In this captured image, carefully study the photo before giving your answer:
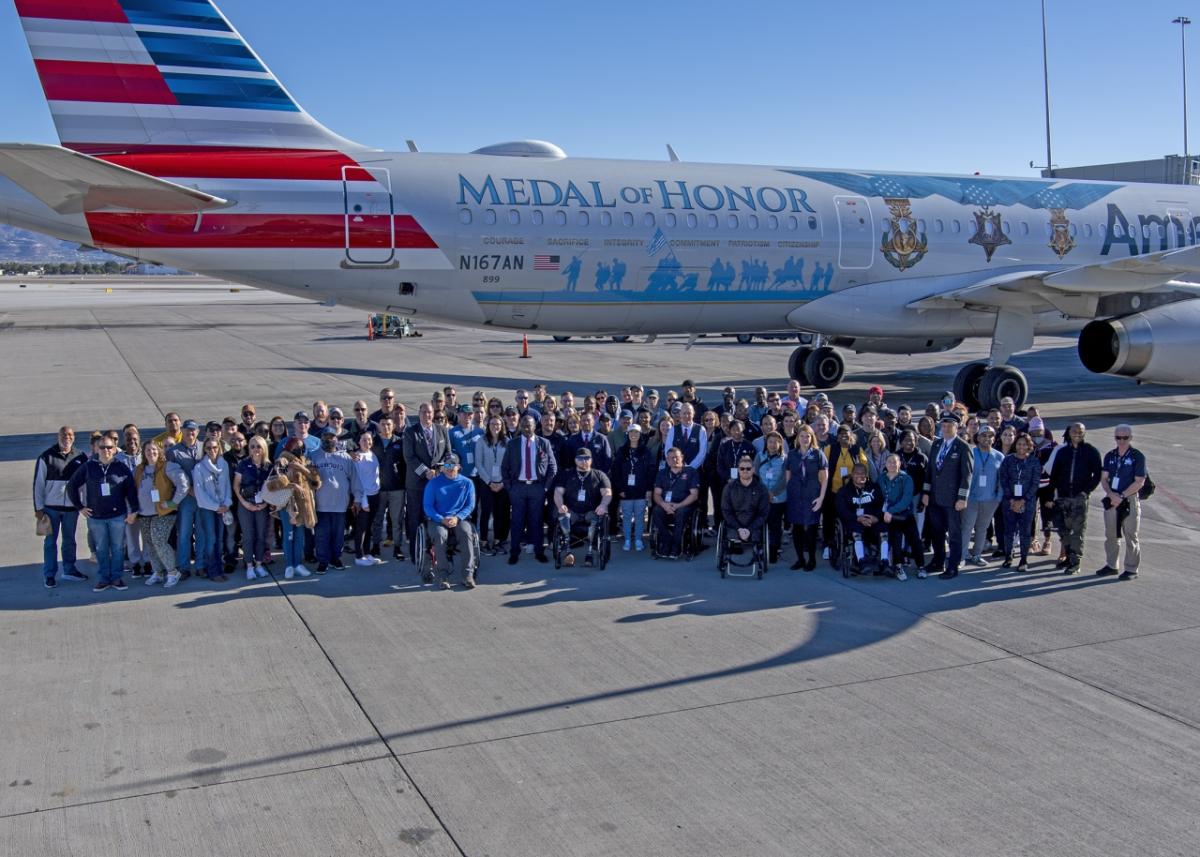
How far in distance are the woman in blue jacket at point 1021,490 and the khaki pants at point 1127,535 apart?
697mm

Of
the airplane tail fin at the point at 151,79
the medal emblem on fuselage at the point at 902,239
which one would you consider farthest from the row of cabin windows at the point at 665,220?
the airplane tail fin at the point at 151,79

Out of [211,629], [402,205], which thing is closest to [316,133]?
[402,205]

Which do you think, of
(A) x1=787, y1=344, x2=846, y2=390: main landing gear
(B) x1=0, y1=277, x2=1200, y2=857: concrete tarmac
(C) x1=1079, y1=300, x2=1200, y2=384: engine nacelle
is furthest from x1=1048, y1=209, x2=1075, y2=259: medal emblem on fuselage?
(B) x1=0, y1=277, x2=1200, y2=857: concrete tarmac

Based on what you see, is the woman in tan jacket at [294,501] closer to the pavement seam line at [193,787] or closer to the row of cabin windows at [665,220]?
the pavement seam line at [193,787]

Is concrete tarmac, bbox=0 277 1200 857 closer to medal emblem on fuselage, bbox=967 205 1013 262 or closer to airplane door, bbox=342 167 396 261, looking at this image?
airplane door, bbox=342 167 396 261

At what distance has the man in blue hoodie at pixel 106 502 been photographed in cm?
968

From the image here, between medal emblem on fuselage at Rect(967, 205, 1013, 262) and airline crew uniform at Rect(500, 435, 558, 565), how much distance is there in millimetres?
15241

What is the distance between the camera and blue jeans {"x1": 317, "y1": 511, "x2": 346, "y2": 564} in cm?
1048

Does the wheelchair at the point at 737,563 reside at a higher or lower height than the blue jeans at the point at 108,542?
lower

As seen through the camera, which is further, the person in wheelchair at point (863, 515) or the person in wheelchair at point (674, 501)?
the person in wheelchair at point (674, 501)

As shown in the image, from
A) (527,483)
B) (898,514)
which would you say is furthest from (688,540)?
(898,514)

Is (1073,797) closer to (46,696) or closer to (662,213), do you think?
(46,696)

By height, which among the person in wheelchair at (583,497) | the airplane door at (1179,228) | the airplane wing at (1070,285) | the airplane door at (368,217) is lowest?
the person in wheelchair at (583,497)

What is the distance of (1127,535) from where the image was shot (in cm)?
1028
